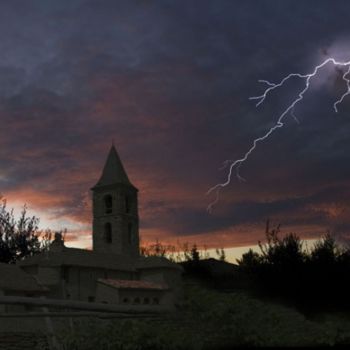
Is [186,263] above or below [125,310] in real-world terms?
above

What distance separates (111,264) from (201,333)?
27246mm

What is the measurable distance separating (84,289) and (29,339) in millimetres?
18097

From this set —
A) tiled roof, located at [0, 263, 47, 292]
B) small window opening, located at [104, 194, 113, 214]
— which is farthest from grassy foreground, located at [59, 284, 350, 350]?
small window opening, located at [104, 194, 113, 214]

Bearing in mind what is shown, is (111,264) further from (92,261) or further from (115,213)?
(115,213)

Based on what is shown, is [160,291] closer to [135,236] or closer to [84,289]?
[84,289]

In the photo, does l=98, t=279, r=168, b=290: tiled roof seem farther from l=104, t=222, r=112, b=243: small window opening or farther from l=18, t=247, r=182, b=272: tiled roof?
l=104, t=222, r=112, b=243: small window opening

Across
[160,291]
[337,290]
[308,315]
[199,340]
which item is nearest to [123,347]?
[199,340]

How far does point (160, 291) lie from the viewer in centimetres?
4550

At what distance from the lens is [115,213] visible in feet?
176

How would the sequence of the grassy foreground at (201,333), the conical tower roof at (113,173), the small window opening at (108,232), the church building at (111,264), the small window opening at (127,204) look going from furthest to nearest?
the small window opening at (127,204) → the conical tower roof at (113,173) → the small window opening at (108,232) → the church building at (111,264) → the grassy foreground at (201,333)

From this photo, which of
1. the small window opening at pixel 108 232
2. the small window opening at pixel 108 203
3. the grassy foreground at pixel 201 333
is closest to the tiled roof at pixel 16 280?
the small window opening at pixel 108 232

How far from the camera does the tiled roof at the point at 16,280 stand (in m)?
36.4

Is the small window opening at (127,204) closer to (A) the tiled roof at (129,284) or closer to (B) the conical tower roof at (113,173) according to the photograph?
(B) the conical tower roof at (113,173)

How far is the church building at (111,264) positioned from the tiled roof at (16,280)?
1225 millimetres
